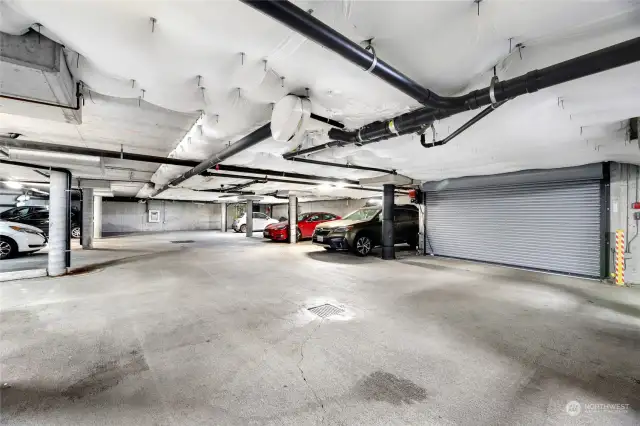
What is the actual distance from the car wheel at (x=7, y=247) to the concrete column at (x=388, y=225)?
29.4ft

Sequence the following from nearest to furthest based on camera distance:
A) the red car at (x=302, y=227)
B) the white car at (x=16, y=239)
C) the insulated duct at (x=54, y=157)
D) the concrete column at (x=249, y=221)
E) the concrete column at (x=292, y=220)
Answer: the insulated duct at (x=54, y=157) < the white car at (x=16, y=239) < the concrete column at (x=292, y=220) < the red car at (x=302, y=227) < the concrete column at (x=249, y=221)

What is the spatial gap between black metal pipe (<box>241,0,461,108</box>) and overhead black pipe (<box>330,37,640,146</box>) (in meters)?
0.52

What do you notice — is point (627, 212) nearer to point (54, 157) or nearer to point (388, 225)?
→ point (388, 225)

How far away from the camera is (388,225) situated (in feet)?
23.7

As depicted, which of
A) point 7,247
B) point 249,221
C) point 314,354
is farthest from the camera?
point 249,221

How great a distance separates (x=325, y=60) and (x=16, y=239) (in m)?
8.79

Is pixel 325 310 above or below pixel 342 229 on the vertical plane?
below

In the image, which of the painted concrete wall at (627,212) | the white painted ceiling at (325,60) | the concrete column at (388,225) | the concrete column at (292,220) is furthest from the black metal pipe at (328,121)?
the concrete column at (292,220)

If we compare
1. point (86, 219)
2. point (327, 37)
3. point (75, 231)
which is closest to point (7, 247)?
point (86, 219)

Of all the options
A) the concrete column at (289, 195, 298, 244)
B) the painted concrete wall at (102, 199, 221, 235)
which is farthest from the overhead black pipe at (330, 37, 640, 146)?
the painted concrete wall at (102, 199, 221, 235)

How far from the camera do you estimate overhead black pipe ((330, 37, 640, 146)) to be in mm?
1514

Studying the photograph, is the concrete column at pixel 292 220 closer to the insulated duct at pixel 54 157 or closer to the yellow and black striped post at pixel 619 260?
the insulated duct at pixel 54 157

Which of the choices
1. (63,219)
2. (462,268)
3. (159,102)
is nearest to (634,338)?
(462,268)

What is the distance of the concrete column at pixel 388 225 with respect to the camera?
712 centimetres
